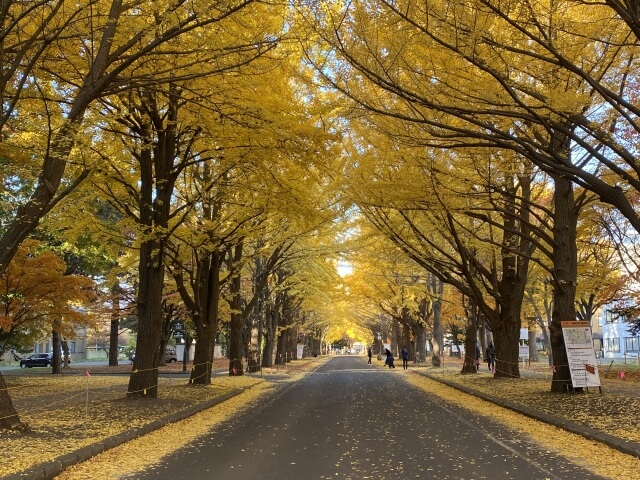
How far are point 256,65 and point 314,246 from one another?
1766 cm

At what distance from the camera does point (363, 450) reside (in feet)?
27.7

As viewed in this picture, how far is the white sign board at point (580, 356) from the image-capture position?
1391 centimetres

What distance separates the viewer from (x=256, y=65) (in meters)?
10.8

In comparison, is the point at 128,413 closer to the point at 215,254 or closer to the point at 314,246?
the point at 215,254

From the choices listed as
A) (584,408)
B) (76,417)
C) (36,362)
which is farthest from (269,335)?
(584,408)

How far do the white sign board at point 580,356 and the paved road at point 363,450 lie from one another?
3.03 metres

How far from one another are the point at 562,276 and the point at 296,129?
8.47 metres

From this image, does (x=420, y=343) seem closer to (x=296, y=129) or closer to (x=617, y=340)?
(x=617, y=340)

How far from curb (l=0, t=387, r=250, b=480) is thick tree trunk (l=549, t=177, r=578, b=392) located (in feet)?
30.5

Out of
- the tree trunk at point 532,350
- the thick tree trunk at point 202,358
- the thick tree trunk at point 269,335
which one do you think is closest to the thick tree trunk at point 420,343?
the tree trunk at point 532,350

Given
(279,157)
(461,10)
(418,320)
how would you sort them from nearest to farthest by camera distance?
1. (461,10)
2. (279,157)
3. (418,320)

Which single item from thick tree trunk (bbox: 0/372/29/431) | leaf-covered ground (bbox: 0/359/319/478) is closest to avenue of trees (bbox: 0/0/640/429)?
→ thick tree trunk (bbox: 0/372/29/431)

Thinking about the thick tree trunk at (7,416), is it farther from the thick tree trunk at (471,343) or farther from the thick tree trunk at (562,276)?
the thick tree trunk at (471,343)

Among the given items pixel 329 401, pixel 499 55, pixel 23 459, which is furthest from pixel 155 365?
pixel 499 55
